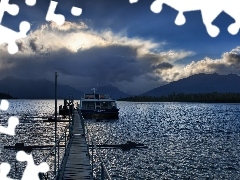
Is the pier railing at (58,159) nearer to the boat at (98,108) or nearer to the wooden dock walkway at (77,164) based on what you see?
the wooden dock walkway at (77,164)

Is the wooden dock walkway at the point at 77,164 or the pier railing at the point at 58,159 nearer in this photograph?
the pier railing at the point at 58,159

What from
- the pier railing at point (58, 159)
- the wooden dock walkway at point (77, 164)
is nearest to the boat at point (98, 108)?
the pier railing at point (58, 159)

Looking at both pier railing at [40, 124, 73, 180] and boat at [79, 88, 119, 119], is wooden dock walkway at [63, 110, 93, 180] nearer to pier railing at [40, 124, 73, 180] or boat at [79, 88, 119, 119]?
pier railing at [40, 124, 73, 180]

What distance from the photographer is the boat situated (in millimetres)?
78250

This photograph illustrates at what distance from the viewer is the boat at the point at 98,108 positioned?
78.2m

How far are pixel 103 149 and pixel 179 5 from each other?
102 ft

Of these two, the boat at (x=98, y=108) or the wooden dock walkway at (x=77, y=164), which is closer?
the wooden dock walkway at (x=77, y=164)

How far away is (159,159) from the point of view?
109 feet

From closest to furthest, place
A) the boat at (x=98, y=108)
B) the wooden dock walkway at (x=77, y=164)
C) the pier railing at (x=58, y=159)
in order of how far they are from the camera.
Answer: the pier railing at (x=58, y=159) → the wooden dock walkway at (x=77, y=164) → the boat at (x=98, y=108)

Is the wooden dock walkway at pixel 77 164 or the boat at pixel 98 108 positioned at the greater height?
the boat at pixel 98 108

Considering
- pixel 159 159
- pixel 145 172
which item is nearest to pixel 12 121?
pixel 145 172

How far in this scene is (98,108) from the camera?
263 feet

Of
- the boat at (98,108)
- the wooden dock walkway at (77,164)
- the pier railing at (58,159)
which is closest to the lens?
the pier railing at (58,159)

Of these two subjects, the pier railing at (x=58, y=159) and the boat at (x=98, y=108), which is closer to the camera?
the pier railing at (x=58, y=159)
